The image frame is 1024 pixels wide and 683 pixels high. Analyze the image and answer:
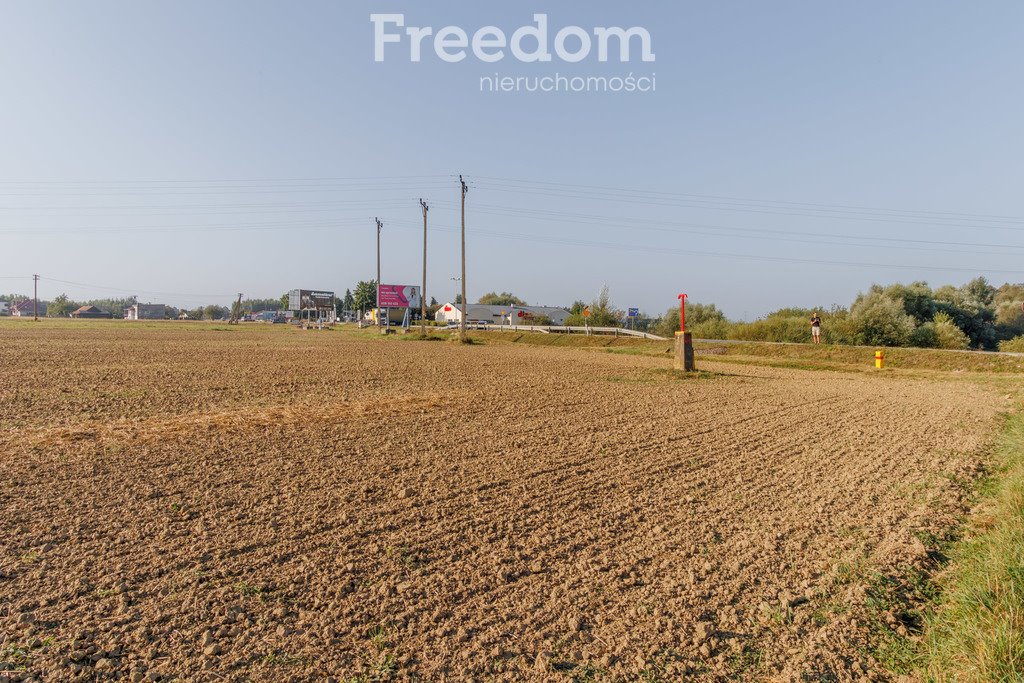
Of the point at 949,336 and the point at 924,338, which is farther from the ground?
the point at 949,336

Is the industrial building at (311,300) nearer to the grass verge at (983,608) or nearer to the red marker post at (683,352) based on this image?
the red marker post at (683,352)

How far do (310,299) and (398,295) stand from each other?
35.0 meters

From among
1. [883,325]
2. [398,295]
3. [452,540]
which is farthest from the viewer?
[398,295]

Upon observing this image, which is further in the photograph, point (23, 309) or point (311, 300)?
point (23, 309)

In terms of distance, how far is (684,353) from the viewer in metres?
20.7

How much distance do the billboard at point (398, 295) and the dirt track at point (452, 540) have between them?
7072cm

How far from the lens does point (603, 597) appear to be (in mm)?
3998

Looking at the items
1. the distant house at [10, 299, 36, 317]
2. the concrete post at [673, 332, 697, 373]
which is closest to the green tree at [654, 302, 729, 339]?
the concrete post at [673, 332, 697, 373]

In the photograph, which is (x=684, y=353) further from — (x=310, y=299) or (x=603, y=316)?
(x=310, y=299)

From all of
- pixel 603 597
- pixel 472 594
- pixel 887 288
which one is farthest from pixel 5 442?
pixel 887 288

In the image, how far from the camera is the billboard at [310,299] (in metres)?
110

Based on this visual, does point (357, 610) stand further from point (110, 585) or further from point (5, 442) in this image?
point (5, 442)

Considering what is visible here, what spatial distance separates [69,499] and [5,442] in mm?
3569

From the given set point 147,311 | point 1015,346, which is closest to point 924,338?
point 1015,346
